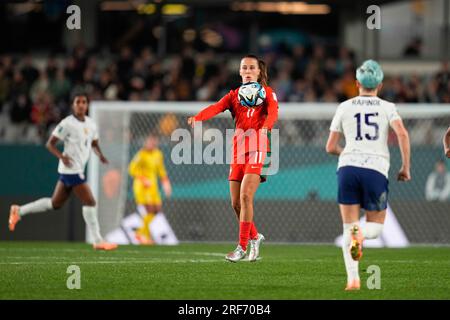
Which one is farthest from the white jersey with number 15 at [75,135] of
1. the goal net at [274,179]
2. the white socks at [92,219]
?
the goal net at [274,179]

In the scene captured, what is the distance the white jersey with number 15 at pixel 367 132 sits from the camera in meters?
8.91

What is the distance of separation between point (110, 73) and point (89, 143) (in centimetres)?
689

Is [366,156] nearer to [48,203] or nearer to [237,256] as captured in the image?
[237,256]

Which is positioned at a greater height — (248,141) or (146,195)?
(248,141)

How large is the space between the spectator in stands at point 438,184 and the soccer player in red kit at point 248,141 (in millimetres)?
7790

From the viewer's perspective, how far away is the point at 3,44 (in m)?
26.1

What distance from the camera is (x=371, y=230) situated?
898cm

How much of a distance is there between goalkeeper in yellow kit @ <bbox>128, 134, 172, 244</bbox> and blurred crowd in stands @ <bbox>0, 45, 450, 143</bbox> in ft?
6.86

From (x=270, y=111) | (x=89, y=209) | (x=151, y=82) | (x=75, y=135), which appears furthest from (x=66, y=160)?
(x=151, y=82)

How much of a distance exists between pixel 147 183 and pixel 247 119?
7.57 metres

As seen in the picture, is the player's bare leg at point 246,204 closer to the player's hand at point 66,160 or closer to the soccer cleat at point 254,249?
the soccer cleat at point 254,249

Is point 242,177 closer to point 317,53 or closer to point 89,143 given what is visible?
point 89,143

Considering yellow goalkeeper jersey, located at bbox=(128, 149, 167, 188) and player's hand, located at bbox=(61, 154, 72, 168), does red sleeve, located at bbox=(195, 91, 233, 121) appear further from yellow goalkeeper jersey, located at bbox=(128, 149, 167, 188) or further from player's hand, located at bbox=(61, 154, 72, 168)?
yellow goalkeeper jersey, located at bbox=(128, 149, 167, 188)

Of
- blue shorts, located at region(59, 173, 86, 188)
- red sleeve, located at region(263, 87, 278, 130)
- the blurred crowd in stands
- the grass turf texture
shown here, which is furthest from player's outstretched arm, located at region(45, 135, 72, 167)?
the blurred crowd in stands
